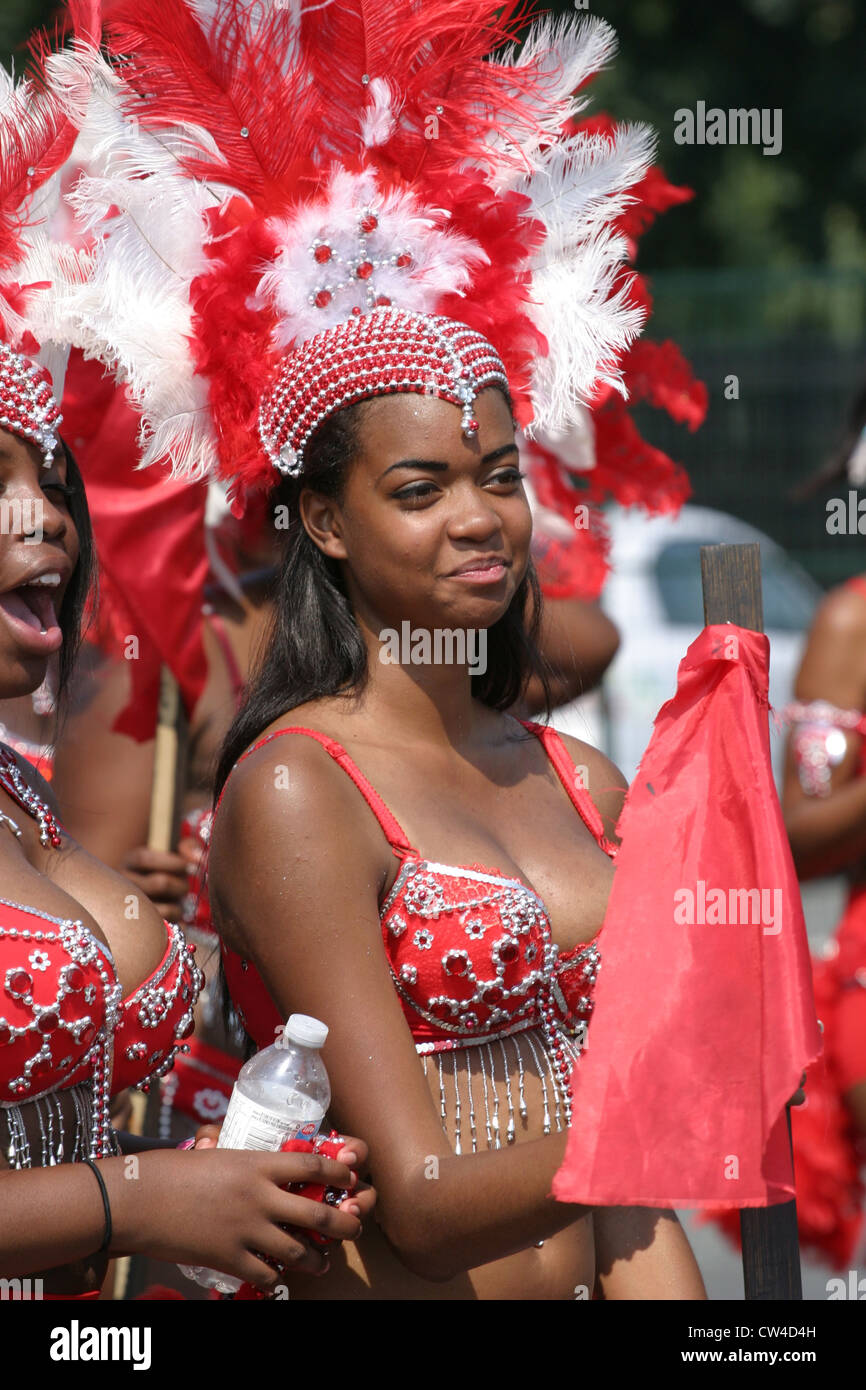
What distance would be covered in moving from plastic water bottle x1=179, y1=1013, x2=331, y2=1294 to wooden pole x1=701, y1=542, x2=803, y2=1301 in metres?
0.63

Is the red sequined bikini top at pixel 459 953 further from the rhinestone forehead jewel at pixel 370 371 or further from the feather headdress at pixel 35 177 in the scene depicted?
the feather headdress at pixel 35 177

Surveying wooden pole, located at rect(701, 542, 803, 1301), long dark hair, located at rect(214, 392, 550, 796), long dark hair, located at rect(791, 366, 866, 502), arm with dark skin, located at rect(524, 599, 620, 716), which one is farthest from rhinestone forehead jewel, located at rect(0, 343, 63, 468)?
long dark hair, located at rect(791, 366, 866, 502)

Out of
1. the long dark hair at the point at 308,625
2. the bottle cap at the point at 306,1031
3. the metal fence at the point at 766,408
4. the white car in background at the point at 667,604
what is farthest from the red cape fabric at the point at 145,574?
the metal fence at the point at 766,408

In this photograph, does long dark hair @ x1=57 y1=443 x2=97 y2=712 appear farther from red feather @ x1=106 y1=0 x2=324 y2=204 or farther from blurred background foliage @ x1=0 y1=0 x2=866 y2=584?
blurred background foliage @ x1=0 y1=0 x2=866 y2=584

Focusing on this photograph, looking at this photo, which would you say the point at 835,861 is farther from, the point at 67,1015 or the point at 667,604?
the point at 667,604

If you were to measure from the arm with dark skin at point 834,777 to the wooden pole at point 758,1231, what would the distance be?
2.19m

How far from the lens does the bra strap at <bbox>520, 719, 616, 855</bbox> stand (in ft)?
10.3

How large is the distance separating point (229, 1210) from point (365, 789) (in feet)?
2.20

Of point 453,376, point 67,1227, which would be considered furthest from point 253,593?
point 67,1227

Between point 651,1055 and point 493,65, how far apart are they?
70.6 inches

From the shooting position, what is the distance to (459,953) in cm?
271

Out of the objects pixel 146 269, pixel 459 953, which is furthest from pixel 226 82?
pixel 459 953

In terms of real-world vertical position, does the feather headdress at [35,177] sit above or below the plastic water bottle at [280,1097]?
above

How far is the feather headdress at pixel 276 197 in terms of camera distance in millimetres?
3139
